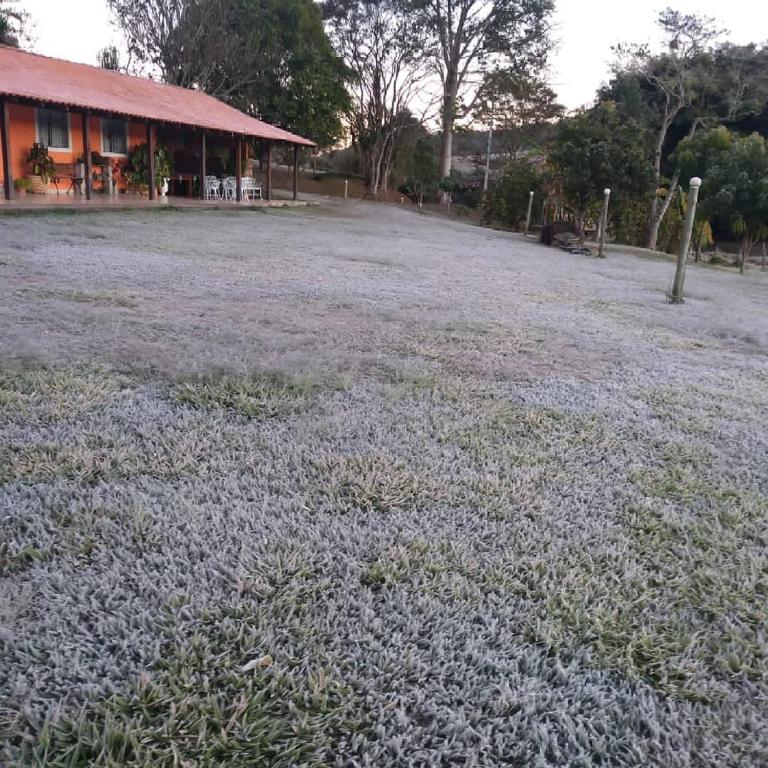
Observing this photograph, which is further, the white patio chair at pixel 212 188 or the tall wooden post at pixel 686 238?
the white patio chair at pixel 212 188

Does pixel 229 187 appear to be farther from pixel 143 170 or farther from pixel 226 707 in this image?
pixel 226 707

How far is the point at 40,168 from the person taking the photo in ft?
46.3

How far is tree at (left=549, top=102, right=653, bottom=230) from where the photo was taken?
1719 cm

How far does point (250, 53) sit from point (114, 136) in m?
11.8

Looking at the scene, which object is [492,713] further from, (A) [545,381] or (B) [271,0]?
(B) [271,0]

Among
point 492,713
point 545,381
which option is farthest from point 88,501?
point 545,381

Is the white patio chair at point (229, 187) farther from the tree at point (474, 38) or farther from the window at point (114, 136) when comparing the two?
the tree at point (474, 38)

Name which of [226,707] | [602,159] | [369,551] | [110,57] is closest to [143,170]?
[602,159]

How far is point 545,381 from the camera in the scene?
13.0ft

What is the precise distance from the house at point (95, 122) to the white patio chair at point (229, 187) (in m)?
0.64

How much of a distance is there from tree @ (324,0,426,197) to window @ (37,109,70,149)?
18.5 m

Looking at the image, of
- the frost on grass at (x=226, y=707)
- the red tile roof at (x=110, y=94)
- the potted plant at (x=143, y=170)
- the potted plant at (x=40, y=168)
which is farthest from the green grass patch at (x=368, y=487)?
the potted plant at (x=143, y=170)

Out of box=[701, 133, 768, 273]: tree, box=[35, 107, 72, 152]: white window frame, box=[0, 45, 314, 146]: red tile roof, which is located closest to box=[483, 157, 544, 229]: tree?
box=[701, 133, 768, 273]: tree

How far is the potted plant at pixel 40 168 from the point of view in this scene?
14.0 meters
